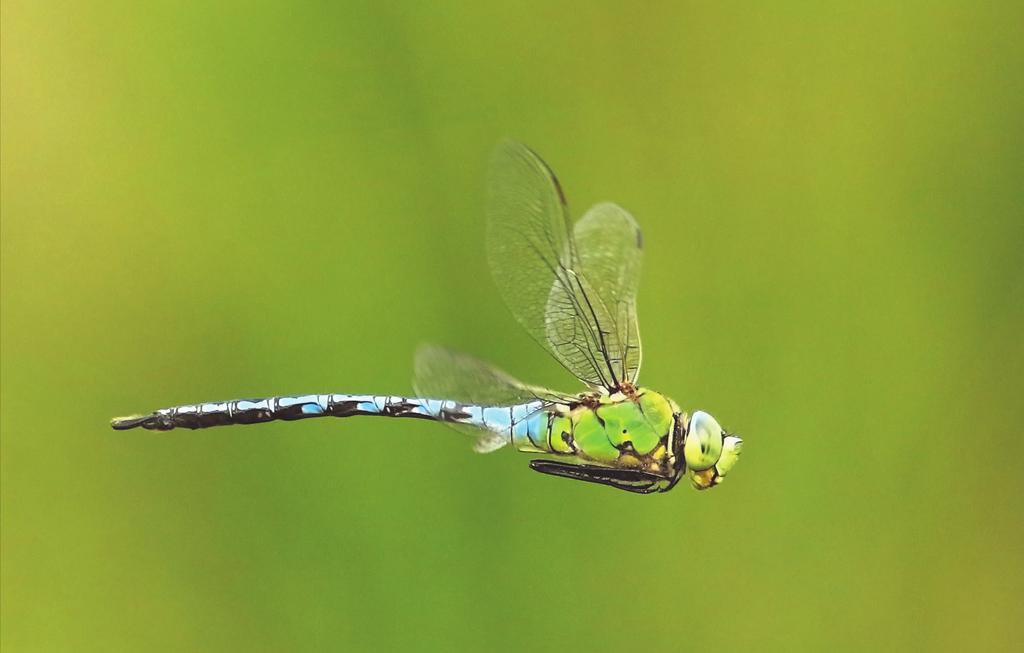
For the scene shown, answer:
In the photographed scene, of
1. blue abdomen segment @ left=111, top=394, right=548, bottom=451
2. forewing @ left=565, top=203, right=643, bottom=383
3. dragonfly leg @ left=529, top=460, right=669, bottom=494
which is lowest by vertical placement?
dragonfly leg @ left=529, top=460, right=669, bottom=494

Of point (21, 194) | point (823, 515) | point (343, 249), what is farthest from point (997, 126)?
point (21, 194)

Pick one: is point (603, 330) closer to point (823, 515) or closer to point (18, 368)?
point (823, 515)

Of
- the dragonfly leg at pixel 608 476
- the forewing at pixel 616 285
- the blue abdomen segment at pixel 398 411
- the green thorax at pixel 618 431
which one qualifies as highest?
the forewing at pixel 616 285

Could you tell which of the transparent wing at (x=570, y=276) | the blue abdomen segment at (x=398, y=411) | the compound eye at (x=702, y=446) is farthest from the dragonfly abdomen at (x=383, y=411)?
the compound eye at (x=702, y=446)

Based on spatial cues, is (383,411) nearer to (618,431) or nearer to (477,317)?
(477,317)

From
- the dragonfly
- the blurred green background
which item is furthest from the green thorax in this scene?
the blurred green background

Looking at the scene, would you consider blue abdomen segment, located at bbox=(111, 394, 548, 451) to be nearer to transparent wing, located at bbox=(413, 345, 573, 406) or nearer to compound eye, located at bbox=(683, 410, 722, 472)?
transparent wing, located at bbox=(413, 345, 573, 406)

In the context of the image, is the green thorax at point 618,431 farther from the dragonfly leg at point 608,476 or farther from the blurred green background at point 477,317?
the blurred green background at point 477,317

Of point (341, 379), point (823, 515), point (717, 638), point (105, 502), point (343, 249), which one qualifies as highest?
point (343, 249)
